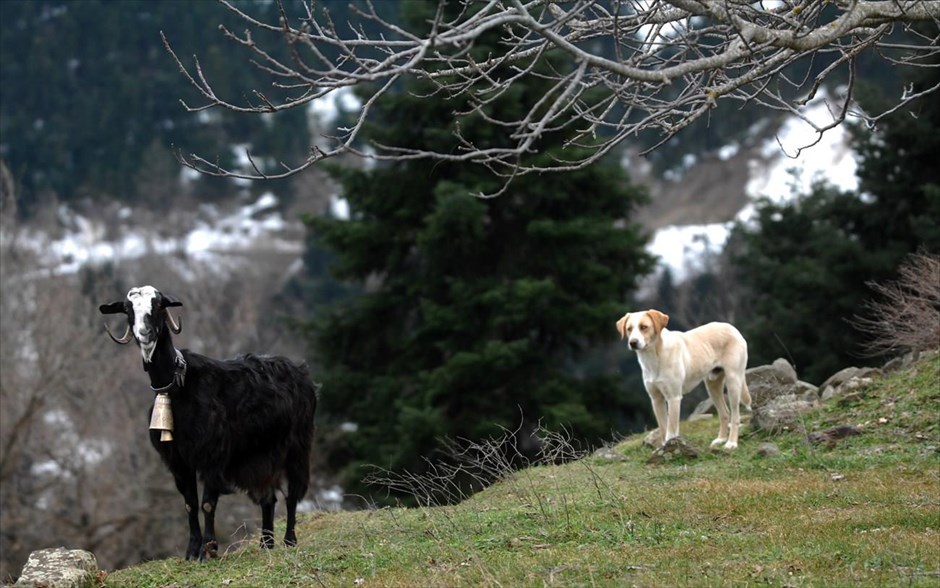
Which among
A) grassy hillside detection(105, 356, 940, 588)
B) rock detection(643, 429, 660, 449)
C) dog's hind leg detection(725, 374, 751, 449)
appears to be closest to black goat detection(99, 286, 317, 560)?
grassy hillside detection(105, 356, 940, 588)

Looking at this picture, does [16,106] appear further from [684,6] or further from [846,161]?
[684,6]

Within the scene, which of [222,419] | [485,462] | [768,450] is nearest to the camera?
[222,419]

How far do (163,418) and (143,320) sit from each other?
2.55ft

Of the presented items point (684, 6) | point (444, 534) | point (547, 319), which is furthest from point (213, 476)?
point (547, 319)

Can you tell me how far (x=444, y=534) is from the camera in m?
9.31

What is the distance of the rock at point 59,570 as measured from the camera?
8078 mm

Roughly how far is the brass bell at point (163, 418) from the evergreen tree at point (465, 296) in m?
14.2

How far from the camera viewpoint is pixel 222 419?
9.57m

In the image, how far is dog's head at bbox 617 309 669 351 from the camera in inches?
483

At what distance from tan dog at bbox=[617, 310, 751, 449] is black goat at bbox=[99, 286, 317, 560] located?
370 cm

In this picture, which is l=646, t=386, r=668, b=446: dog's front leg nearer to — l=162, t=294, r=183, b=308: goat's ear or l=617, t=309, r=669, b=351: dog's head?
l=617, t=309, r=669, b=351: dog's head

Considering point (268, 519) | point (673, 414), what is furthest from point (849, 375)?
point (268, 519)

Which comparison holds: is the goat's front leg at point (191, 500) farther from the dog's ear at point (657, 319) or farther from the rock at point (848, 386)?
the rock at point (848, 386)

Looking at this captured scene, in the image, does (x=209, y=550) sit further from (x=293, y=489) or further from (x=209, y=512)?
(x=293, y=489)
